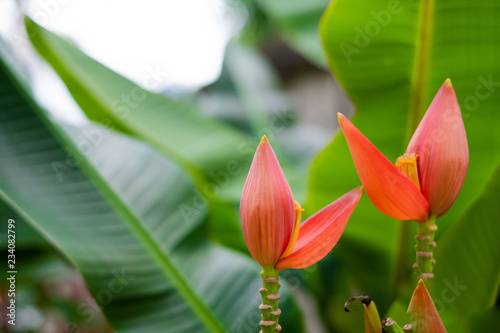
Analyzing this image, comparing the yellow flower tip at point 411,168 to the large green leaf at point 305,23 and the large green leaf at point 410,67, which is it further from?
the large green leaf at point 305,23

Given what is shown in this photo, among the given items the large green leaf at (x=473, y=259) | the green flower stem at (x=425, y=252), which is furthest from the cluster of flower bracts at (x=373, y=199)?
the large green leaf at (x=473, y=259)

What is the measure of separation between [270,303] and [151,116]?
0.59m

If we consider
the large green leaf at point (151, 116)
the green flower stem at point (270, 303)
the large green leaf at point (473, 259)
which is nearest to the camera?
the green flower stem at point (270, 303)

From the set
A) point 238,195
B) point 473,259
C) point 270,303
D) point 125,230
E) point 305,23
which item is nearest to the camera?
point 270,303

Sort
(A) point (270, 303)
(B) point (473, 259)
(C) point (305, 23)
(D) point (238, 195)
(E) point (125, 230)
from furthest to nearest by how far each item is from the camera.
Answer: (C) point (305, 23)
(D) point (238, 195)
(E) point (125, 230)
(B) point (473, 259)
(A) point (270, 303)

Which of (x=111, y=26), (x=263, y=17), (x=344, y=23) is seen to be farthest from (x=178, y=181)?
(x=263, y=17)

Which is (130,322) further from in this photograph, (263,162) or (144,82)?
(144,82)

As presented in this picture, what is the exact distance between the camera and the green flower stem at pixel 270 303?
0.24 m

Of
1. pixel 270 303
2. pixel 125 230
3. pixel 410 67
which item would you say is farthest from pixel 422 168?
pixel 125 230

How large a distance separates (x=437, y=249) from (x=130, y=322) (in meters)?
0.34

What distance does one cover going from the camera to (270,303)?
0.81ft

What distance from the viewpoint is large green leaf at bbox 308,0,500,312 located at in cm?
44

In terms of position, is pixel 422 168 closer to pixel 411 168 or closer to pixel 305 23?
pixel 411 168

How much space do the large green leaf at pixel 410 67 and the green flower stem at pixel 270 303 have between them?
27 cm
